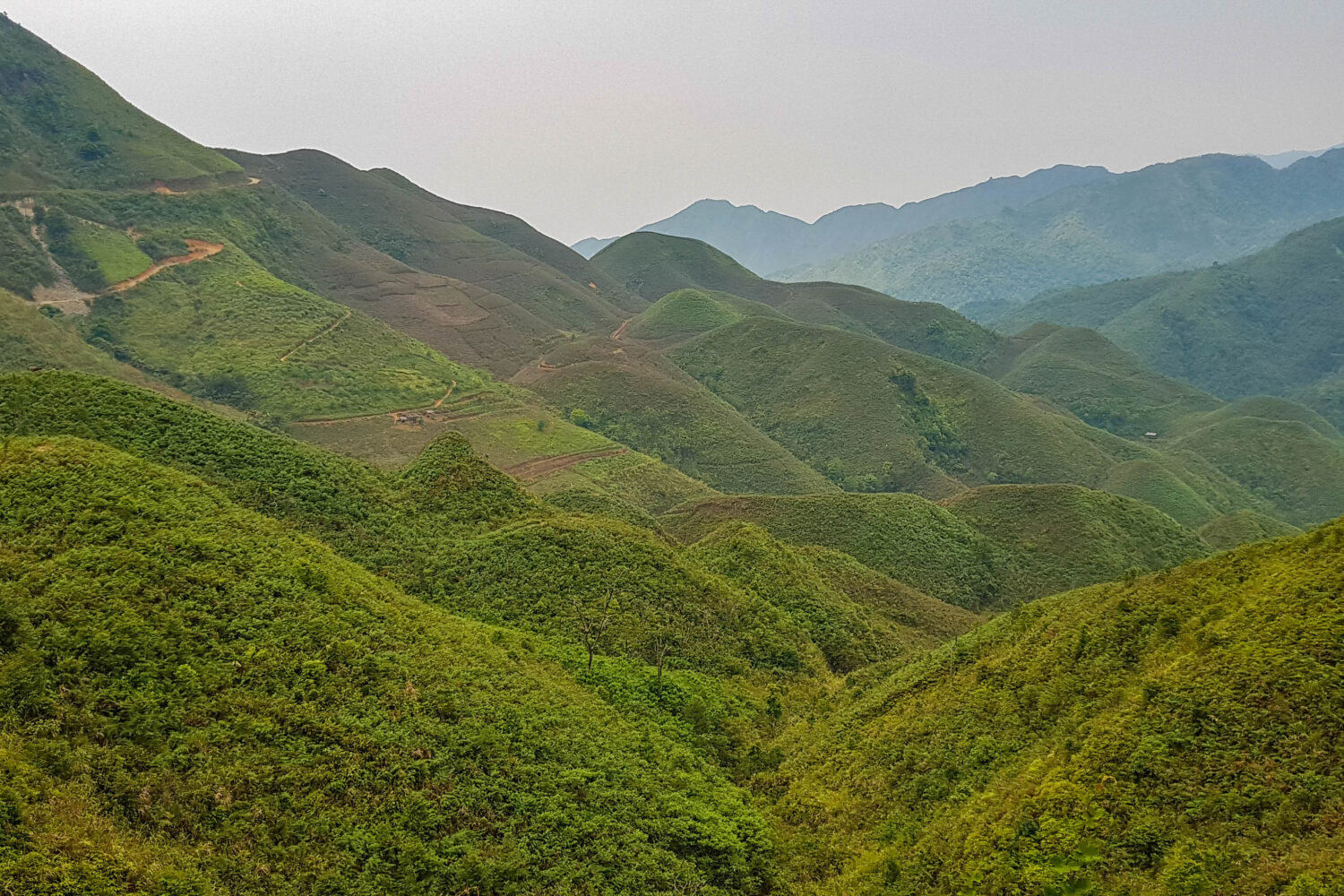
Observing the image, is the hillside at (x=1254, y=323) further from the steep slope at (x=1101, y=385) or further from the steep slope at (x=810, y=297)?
the steep slope at (x=810, y=297)

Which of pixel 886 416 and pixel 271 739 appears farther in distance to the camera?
pixel 886 416

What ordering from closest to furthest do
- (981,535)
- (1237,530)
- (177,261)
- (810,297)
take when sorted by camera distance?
1. (981,535)
2. (1237,530)
3. (177,261)
4. (810,297)

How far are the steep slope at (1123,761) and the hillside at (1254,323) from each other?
523 feet

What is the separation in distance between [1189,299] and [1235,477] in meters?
94.3

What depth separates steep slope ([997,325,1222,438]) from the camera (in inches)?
4181

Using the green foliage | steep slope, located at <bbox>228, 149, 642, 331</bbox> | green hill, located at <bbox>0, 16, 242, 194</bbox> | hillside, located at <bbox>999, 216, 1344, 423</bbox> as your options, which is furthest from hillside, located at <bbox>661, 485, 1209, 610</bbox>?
hillside, located at <bbox>999, 216, 1344, 423</bbox>

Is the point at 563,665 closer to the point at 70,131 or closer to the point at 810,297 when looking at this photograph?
the point at 70,131

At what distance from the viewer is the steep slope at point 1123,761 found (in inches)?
365

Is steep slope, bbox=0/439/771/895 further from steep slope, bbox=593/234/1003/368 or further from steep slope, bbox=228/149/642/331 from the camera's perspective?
steep slope, bbox=593/234/1003/368

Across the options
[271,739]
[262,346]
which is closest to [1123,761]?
[271,739]

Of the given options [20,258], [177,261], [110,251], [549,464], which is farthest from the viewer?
[177,261]

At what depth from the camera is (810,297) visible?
143 m

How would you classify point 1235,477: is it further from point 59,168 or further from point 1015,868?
point 59,168

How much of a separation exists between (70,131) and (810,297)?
11310 centimetres
